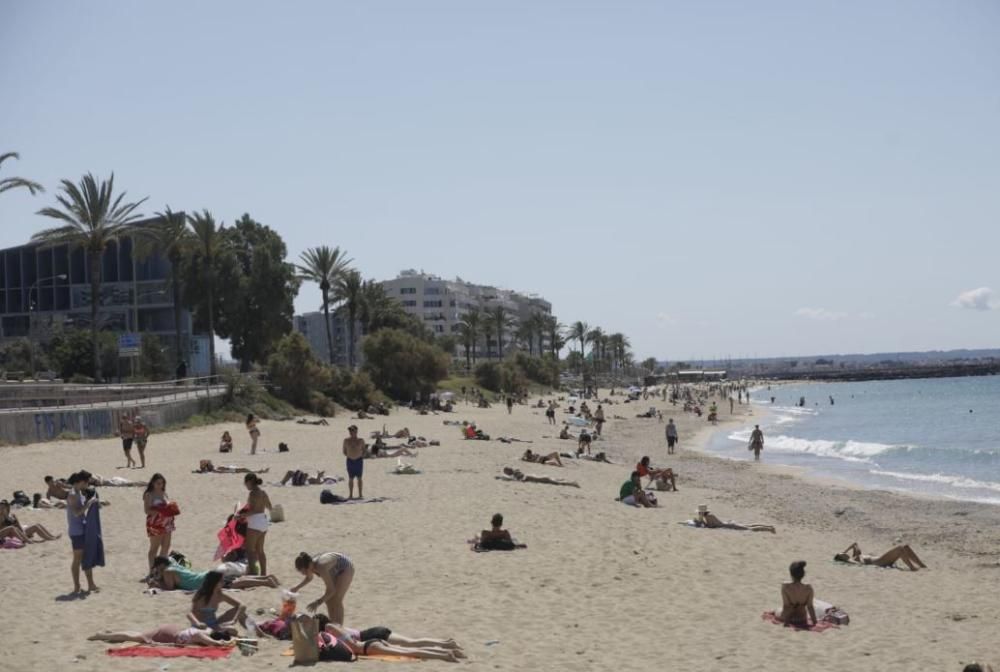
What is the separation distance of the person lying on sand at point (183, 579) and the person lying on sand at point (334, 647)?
250cm

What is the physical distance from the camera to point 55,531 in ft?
50.6

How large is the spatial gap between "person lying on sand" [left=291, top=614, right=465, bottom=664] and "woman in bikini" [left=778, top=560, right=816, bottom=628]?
3994 mm

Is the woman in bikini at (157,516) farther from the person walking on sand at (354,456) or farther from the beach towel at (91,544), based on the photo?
the person walking on sand at (354,456)

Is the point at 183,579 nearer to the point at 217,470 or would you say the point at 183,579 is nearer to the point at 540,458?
the point at 217,470

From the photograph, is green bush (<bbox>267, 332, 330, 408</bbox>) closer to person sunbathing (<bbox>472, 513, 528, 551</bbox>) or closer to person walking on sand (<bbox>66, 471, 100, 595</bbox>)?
person sunbathing (<bbox>472, 513, 528, 551</bbox>)

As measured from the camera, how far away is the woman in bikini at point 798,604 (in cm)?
1108

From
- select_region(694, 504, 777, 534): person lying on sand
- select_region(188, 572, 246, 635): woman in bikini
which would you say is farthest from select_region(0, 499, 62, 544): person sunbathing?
select_region(694, 504, 777, 534): person lying on sand

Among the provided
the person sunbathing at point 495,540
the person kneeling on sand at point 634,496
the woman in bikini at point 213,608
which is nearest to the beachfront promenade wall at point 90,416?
the person kneeling on sand at point 634,496

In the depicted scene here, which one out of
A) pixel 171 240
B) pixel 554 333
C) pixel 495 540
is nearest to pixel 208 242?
pixel 171 240

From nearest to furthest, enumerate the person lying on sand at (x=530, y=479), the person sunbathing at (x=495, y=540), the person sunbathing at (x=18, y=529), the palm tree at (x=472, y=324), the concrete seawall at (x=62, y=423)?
1. the person sunbathing at (x=18, y=529)
2. the person sunbathing at (x=495, y=540)
3. the person lying on sand at (x=530, y=479)
4. the concrete seawall at (x=62, y=423)
5. the palm tree at (x=472, y=324)

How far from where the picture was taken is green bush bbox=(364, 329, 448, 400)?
59.7 meters

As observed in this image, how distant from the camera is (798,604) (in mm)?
11133

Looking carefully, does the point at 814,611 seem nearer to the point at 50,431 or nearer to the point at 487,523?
the point at 487,523

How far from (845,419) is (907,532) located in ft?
183
